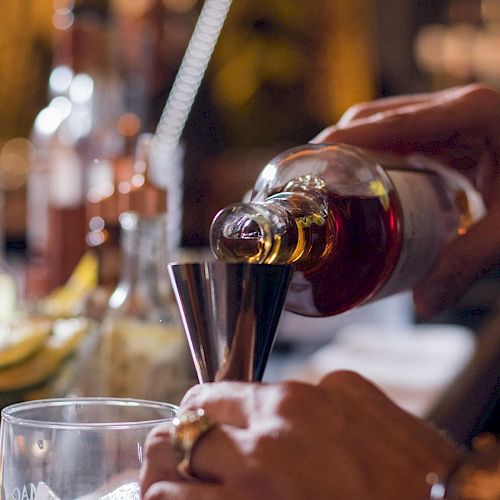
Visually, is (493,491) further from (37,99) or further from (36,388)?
(37,99)

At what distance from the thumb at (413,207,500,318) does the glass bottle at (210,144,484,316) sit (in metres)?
0.08

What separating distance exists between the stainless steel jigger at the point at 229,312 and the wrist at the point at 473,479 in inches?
3.4

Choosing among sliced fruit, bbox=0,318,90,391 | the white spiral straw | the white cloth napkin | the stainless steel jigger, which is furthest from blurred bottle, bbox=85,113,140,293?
the white spiral straw

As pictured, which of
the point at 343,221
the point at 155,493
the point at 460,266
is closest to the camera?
the point at 155,493

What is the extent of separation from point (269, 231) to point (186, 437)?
0.42 ft

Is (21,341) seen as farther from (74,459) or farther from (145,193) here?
(74,459)

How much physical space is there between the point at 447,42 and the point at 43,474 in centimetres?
310

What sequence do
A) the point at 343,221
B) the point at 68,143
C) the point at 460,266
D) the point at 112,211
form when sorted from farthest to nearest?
the point at 68,143 < the point at 112,211 < the point at 460,266 < the point at 343,221

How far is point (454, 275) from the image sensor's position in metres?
0.70

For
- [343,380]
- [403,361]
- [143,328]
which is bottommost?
[403,361]

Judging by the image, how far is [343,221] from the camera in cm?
54

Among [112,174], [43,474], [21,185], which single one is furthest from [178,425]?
[21,185]

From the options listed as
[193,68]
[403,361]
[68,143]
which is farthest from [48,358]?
[193,68]

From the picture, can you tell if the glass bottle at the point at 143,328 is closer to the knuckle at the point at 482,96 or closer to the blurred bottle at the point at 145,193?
the blurred bottle at the point at 145,193
